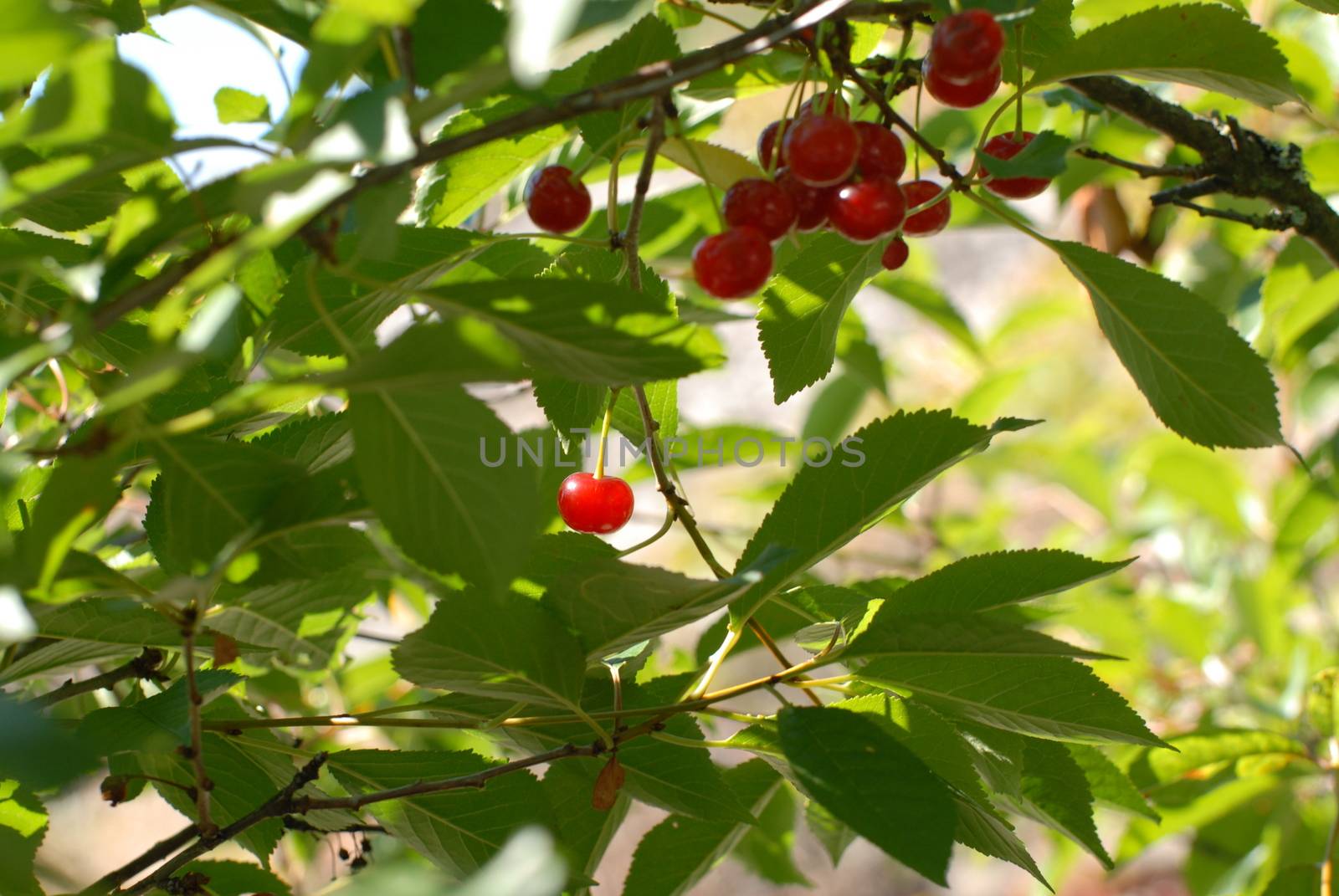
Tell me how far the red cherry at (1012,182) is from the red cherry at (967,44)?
118mm

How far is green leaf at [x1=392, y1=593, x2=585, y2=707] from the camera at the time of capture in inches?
27.7

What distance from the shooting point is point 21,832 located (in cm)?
76

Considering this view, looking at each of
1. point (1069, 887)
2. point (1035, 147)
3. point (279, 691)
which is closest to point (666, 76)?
point (1035, 147)

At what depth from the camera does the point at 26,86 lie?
97 cm

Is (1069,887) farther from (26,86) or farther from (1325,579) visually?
(26,86)

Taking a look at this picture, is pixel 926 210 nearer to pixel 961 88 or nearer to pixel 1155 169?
pixel 961 88

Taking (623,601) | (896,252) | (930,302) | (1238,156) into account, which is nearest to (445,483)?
(623,601)

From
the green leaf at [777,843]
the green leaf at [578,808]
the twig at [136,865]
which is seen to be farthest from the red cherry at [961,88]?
the green leaf at [777,843]

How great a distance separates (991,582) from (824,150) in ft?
1.08

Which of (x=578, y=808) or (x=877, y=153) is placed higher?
(x=877, y=153)

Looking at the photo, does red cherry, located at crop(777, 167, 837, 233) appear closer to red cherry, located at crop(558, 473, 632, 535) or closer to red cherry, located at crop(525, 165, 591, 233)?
red cherry, located at crop(525, 165, 591, 233)

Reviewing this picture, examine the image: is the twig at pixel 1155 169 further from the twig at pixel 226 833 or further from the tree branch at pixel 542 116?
the twig at pixel 226 833

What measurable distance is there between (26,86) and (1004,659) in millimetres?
950

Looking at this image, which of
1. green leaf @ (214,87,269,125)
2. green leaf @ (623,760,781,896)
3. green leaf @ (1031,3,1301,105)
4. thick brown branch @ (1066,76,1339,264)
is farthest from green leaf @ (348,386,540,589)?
thick brown branch @ (1066,76,1339,264)
